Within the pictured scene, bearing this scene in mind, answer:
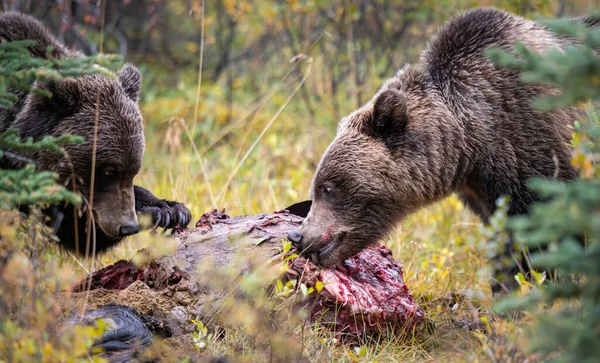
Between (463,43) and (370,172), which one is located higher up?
(463,43)

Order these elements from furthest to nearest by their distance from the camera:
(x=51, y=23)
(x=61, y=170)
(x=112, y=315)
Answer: (x=51, y=23) < (x=61, y=170) < (x=112, y=315)

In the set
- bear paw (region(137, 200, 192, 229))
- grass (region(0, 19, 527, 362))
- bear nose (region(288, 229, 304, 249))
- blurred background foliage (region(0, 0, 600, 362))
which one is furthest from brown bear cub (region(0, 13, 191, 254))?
bear nose (region(288, 229, 304, 249))

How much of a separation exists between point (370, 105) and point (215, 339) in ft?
6.53

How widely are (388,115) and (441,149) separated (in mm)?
436

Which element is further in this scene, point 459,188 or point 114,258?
point 114,258

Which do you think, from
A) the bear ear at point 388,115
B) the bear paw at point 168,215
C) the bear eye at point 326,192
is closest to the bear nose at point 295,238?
the bear eye at point 326,192

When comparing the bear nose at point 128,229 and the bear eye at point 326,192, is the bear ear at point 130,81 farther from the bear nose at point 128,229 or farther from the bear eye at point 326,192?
the bear eye at point 326,192

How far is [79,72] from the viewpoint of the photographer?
3.63 metres

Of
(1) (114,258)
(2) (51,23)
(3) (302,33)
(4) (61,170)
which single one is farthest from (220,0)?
(4) (61,170)

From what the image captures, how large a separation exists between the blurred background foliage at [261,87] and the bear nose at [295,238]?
4.00ft

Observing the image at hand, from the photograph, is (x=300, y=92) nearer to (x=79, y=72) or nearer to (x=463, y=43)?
(x=463, y=43)

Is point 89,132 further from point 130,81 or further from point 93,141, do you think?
point 130,81

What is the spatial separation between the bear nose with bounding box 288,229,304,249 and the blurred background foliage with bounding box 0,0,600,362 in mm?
1220

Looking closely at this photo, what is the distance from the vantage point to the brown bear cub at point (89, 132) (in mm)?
4609
